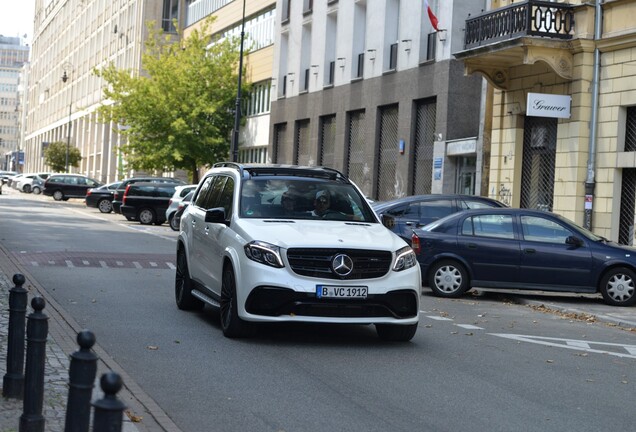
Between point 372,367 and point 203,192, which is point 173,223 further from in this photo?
point 372,367

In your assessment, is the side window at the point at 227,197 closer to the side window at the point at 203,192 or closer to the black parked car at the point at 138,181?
the side window at the point at 203,192

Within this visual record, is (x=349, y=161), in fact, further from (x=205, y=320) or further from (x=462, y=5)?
(x=205, y=320)

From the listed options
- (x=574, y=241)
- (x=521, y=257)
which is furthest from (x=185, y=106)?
(x=574, y=241)

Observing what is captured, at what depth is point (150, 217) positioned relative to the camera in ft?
138

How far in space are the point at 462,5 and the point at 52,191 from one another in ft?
125

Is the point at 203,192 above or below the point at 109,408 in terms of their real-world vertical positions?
above

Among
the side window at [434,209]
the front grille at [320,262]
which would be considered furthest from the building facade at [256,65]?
the front grille at [320,262]

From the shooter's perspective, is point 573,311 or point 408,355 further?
point 573,311

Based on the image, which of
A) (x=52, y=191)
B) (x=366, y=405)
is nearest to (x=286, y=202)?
(x=366, y=405)

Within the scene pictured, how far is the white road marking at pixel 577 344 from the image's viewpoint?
39.4 feet

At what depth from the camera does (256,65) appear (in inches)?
2271

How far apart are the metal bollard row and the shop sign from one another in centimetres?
2061

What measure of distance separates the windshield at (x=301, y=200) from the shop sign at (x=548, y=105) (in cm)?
1479

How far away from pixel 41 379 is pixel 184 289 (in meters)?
7.36
